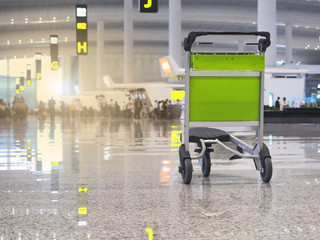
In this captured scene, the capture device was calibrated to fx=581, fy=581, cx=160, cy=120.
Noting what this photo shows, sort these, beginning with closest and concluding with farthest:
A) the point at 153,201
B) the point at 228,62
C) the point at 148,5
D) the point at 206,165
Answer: the point at 153,201
the point at 228,62
the point at 206,165
the point at 148,5

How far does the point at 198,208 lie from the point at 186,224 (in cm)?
70

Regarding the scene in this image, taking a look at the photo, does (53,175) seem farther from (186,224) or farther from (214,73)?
(186,224)

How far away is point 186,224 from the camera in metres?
4.45

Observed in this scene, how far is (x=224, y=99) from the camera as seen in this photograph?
22.8ft

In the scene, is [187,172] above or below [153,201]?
above

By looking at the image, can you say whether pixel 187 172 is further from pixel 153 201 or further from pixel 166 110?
pixel 166 110

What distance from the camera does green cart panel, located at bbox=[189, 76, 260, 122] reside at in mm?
6914

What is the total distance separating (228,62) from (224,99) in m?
0.45

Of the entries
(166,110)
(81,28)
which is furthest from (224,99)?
(166,110)

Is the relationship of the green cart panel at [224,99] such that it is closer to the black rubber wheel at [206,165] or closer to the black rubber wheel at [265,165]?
the black rubber wheel at [265,165]

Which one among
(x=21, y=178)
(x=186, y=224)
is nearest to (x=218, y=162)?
(x=21, y=178)

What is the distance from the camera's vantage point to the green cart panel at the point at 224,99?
6914 mm

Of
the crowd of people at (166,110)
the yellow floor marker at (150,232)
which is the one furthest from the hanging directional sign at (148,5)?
the crowd of people at (166,110)

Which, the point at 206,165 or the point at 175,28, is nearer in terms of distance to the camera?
the point at 206,165
